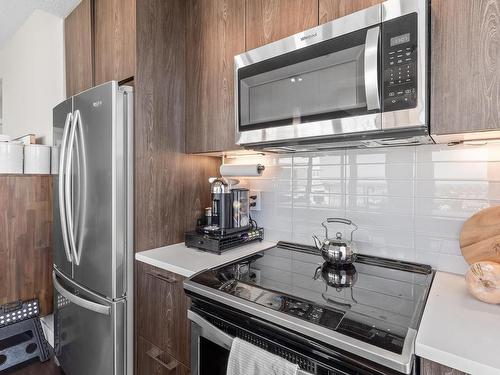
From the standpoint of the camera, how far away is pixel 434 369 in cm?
71

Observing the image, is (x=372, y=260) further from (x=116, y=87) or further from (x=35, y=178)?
(x=35, y=178)

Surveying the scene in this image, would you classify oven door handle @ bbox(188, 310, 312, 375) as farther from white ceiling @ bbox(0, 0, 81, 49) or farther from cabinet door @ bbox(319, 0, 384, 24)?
white ceiling @ bbox(0, 0, 81, 49)

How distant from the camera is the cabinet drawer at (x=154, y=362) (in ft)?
4.41

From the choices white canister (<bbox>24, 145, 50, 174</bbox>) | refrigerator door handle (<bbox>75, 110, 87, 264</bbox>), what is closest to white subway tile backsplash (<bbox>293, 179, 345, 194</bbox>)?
refrigerator door handle (<bbox>75, 110, 87, 264</bbox>)

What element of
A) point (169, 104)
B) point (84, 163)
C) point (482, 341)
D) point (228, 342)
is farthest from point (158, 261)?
point (482, 341)

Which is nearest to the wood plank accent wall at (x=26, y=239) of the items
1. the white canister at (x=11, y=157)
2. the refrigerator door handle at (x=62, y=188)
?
the white canister at (x=11, y=157)

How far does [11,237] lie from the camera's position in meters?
2.08

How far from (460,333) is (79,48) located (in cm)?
249

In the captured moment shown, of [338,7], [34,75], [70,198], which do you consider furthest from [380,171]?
[34,75]

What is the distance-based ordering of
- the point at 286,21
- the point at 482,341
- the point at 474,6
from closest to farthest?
the point at 482,341, the point at 474,6, the point at 286,21

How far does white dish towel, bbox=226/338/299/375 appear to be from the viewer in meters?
0.83

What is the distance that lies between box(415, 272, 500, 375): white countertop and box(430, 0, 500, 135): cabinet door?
1.80ft

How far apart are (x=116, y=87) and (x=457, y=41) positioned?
1.41 m

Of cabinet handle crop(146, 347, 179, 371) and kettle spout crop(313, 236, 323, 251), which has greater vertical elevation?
kettle spout crop(313, 236, 323, 251)
